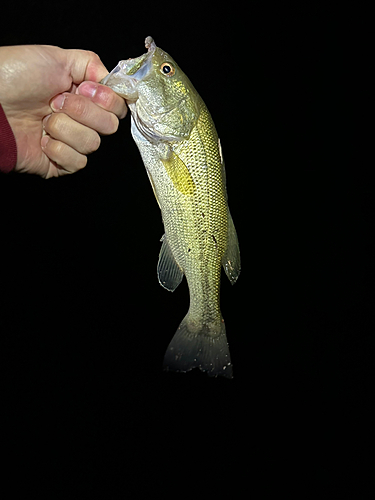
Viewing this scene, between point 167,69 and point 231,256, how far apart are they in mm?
593

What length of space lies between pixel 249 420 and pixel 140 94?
8.81 ft

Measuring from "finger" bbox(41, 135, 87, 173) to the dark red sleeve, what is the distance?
0.11m

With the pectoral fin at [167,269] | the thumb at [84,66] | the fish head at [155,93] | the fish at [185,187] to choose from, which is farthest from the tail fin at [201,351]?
the thumb at [84,66]

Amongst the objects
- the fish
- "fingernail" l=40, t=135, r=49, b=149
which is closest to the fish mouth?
the fish

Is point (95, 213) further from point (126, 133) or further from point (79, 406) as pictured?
point (79, 406)

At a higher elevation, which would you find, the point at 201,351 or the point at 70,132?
Answer: the point at 70,132

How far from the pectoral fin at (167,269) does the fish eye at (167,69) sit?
481 millimetres

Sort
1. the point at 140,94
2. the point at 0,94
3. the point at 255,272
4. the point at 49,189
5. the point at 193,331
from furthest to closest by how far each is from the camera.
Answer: the point at 255,272, the point at 49,189, the point at 193,331, the point at 0,94, the point at 140,94

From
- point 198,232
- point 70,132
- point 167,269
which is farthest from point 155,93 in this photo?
point 167,269

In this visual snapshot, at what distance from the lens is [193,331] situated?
53.5 inches

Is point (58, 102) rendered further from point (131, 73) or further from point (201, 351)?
point (201, 351)

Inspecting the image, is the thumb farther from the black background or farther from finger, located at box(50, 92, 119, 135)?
the black background

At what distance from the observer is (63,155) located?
1.30 meters

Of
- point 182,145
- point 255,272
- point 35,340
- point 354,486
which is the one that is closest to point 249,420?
point 354,486
